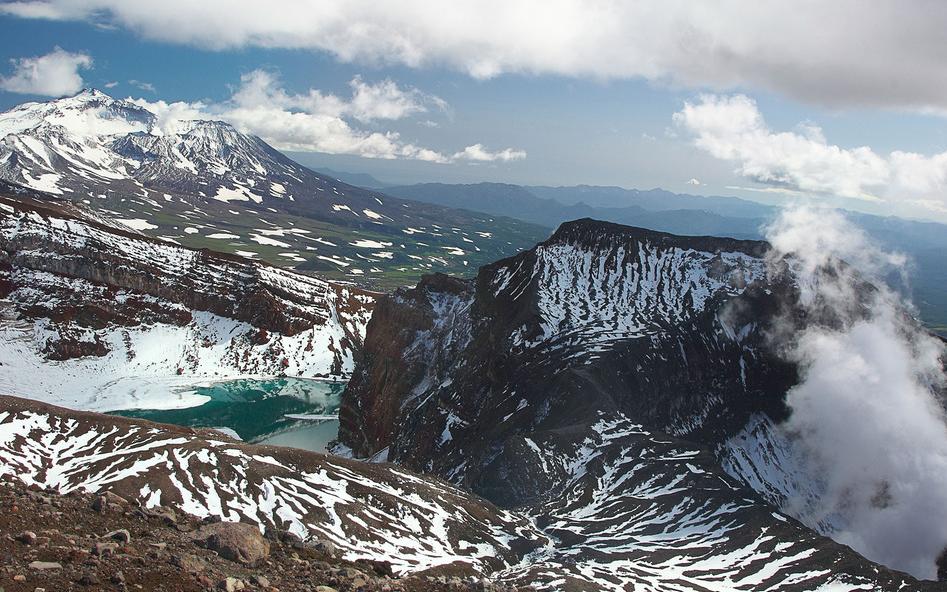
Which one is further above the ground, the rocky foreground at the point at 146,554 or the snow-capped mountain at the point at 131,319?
the rocky foreground at the point at 146,554

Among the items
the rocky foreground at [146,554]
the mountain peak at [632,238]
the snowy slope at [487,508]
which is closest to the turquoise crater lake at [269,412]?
the snowy slope at [487,508]

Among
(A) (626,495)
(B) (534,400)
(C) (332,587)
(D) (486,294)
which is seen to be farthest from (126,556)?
(D) (486,294)

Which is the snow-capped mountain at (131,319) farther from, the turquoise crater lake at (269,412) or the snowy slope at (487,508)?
the snowy slope at (487,508)

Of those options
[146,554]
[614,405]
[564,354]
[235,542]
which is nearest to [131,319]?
[564,354]

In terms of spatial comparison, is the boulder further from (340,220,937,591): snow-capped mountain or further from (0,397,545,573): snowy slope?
(340,220,937,591): snow-capped mountain

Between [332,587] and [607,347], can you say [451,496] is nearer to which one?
[332,587]

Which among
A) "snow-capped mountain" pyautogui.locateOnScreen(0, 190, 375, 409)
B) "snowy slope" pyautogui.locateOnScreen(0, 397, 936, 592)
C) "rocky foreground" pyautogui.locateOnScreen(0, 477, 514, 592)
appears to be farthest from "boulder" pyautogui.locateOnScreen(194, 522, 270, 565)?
"snow-capped mountain" pyautogui.locateOnScreen(0, 190, 375, 409)
